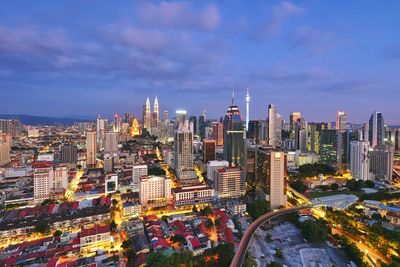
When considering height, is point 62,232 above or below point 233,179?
below

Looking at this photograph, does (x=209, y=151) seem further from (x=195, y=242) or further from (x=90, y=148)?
(x=195, y=242)

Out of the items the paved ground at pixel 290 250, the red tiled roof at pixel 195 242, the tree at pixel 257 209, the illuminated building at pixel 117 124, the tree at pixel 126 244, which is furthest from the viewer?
the illuminated building at pixel 117 124

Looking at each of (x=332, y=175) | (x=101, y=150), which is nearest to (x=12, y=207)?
(x=101, y=150)

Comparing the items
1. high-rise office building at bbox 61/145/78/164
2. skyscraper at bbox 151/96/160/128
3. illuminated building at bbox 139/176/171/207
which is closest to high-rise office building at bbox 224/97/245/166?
illuminated building at bbox 139/176/171/207

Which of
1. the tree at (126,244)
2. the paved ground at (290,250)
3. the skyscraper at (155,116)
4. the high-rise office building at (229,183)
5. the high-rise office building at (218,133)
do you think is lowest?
the paved ground at (290,250)

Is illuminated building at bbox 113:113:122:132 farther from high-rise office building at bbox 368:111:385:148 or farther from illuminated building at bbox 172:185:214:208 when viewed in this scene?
high-rise office building at bbox 368:111:385:148

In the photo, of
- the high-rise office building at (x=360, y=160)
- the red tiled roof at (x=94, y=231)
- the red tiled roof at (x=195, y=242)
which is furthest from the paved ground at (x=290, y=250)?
the high-rise office building at (x=360, y=160)

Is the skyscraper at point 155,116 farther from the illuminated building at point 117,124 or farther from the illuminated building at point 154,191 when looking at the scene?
the illuminated building at point 154,191

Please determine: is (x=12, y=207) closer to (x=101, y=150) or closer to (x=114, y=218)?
(x=114, y=218)
